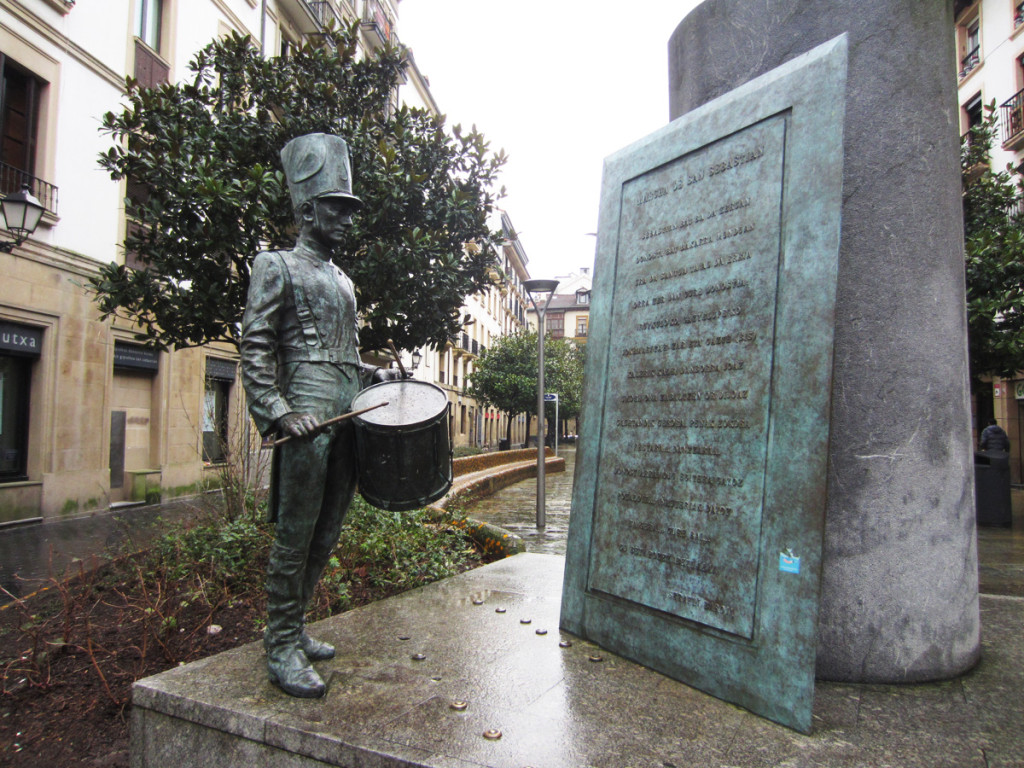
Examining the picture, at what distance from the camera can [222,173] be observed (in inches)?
291

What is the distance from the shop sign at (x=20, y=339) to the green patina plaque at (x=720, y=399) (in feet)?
36.9

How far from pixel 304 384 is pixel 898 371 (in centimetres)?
248

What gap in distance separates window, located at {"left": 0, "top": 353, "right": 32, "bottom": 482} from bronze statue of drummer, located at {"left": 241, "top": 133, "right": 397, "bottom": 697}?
1106 centimetres

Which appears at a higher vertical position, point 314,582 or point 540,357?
point 540,357

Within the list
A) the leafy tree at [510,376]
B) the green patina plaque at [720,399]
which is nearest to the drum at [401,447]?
the green patina plaque at [720,399]

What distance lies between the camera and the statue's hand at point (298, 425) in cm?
252

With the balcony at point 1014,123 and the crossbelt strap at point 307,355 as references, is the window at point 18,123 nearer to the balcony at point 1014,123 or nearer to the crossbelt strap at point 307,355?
the crossbelt strap at point 307,355

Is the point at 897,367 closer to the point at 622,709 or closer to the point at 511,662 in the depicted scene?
the point at 622,709

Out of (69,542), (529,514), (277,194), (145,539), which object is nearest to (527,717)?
(277,194)

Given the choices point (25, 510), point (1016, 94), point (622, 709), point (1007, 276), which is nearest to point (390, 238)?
point (622, 709)

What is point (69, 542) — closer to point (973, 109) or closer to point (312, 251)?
point (312, 251)

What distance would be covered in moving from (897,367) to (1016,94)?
69.9 feet

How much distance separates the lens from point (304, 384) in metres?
2.76

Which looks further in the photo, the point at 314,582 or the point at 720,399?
the point at 314,582
